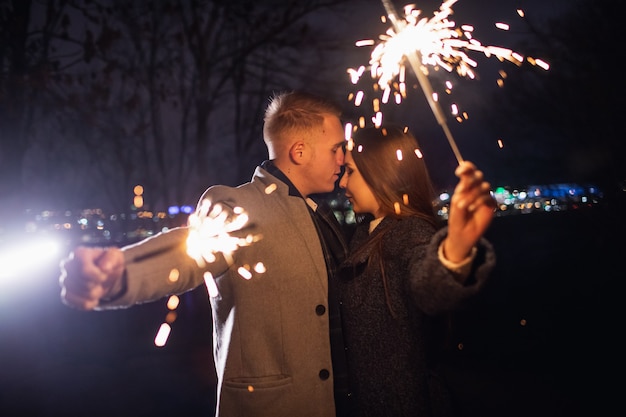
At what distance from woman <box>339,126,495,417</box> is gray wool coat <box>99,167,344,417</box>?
201 mm

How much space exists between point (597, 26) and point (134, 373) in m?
11.1

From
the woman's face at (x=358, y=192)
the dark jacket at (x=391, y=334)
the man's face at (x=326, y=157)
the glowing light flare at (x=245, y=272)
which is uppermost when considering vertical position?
the man's face at (x=326, y=157)

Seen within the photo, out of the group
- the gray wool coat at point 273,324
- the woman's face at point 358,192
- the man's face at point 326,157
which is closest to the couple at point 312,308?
the gray wool coat at point 273,324

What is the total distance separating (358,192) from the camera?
11.3ft

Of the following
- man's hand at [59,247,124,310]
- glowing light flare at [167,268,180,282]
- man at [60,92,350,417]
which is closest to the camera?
man's hand at [59,247,124,310]

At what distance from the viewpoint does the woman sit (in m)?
2.49

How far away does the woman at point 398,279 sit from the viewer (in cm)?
249

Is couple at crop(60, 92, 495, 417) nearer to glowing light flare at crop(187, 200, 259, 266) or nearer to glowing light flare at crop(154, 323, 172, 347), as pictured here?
glowing light flare at crop(187, 200, 259, 266)

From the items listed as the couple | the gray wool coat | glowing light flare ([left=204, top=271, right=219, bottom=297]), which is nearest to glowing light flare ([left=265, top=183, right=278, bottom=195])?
the couple

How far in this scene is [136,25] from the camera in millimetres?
14711

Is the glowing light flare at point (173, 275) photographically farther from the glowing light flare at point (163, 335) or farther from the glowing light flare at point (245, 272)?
the glowing light flare at point (163, 335)

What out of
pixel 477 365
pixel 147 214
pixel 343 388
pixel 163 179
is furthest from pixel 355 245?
pixel 163 179

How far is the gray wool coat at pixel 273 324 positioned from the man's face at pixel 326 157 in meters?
0.49

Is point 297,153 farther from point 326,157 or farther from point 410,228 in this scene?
point 410,228
